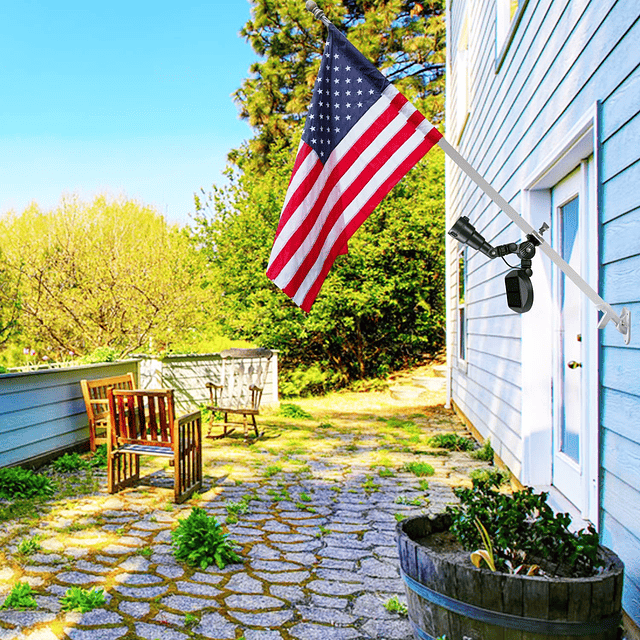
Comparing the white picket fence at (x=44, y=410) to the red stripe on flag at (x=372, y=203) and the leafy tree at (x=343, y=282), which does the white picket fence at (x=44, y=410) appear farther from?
the leafy tree at (x=343, y=282)

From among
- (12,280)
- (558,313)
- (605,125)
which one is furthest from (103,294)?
(605,125)

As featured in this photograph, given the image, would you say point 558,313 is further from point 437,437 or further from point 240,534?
point 437,437

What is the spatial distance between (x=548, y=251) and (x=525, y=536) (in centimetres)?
103

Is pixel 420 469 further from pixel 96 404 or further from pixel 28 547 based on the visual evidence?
pixel 96 404

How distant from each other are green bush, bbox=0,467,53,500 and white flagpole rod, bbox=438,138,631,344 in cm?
432

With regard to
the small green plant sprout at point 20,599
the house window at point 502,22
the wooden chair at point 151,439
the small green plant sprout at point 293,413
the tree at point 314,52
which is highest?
the tree at point 314,52

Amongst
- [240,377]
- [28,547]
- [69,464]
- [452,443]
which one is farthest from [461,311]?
[28,547]

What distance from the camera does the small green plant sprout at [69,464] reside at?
19.2ft

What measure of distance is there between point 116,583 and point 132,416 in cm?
202

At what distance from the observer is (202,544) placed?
363cm

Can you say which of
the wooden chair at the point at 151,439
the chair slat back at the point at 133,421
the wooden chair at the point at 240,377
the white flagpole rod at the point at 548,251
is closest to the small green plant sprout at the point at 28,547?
the wooden chair at the point at 151,439

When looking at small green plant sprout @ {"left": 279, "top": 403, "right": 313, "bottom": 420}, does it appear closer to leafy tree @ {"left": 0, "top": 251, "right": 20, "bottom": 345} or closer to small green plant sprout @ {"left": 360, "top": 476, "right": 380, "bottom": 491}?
small green plant sprout @ {"left": 360, "top": 476, "right": 380, "bottom": 491}

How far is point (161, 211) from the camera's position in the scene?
50.1 feet

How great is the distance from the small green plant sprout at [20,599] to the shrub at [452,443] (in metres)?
4.90
